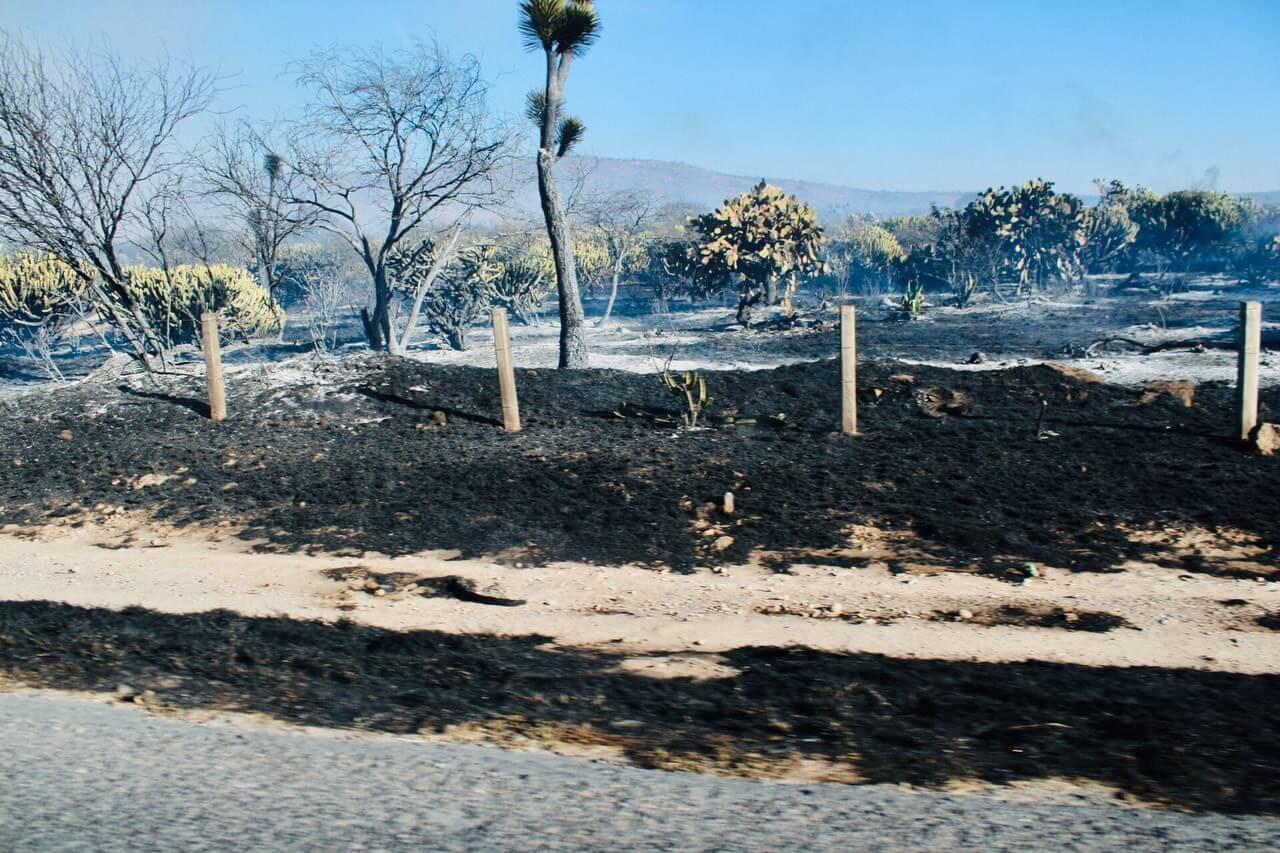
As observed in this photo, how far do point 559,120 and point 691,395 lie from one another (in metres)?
7.14

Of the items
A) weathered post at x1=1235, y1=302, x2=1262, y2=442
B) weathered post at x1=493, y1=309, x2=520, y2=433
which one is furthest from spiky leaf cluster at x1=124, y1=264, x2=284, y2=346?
weathered post at x1=1235, y1=302, x2=1262, y2=442

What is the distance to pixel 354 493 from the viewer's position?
380 inches

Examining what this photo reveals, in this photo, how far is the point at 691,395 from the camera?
12617 millimetres

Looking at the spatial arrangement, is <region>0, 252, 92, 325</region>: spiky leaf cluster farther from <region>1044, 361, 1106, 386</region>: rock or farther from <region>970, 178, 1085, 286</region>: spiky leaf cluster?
<region>970, 178, 1085, 286</region>: spiky leaf cluster

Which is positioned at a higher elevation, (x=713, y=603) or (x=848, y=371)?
(x=848, y=371)

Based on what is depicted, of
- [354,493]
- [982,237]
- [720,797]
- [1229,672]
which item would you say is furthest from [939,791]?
[982,237]

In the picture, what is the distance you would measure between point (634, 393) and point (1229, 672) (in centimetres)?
946

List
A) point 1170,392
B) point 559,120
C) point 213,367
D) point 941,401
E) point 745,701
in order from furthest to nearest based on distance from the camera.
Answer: point 559,120 → point 213,367 → point 941,401 → point 1170,392 → point 745,701

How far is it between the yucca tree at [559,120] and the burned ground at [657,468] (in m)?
3.38

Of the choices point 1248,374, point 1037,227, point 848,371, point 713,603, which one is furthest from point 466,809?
point 1037,227

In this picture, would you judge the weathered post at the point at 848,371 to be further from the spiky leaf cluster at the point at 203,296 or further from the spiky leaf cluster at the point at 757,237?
the spiky leaf cluster at the point at 757,237

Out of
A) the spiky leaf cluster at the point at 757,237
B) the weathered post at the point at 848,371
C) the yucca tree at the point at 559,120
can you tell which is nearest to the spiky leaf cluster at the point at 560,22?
the yucca tree at the point at 559,120

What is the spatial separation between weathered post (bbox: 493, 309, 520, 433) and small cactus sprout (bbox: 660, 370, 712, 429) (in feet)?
6.55

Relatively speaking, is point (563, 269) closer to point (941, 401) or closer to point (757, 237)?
point (941, 401)
